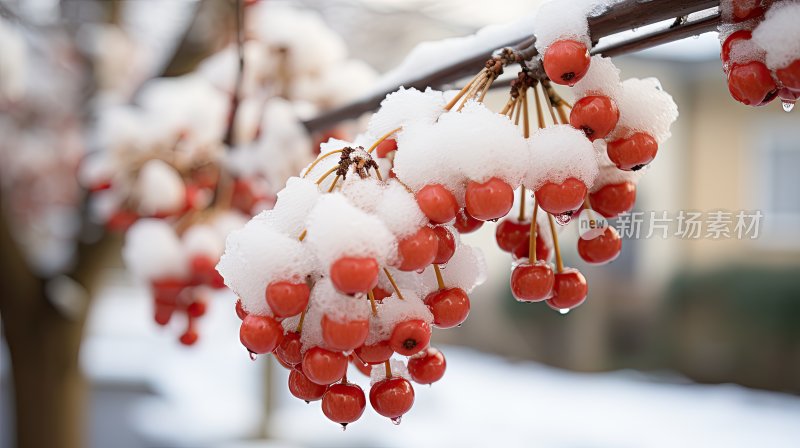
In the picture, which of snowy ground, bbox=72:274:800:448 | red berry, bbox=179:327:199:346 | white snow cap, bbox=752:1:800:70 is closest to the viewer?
white snow cap, bbox=752:1:800:70

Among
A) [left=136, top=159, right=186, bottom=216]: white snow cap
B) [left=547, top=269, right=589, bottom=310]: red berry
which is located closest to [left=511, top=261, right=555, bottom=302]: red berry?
[left=547, top=269, right=589, bottom=310]: red berry

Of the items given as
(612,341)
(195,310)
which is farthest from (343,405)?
(612,341)

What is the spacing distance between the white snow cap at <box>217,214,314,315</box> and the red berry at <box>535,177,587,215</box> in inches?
7.6

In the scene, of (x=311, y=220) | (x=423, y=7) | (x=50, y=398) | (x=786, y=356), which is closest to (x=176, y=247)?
(x=311, y=220)

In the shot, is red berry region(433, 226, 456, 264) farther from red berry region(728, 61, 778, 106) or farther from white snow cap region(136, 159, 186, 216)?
white snow cap region(136, 159, 186, 216)

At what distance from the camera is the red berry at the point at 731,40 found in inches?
21.0

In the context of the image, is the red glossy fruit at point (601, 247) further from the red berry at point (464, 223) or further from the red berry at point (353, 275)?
the red berry at point (353, 275)

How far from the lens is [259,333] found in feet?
1.79

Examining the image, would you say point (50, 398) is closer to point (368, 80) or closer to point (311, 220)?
Result: point (368, 80)

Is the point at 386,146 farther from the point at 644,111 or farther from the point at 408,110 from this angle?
the point at 644,111

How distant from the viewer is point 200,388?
5.82 meters

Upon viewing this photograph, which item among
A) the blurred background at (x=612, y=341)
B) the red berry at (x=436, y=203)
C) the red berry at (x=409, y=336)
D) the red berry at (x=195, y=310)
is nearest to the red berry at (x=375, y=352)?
the red berry at (x=409, y=336)

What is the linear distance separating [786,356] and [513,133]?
4.72 meters

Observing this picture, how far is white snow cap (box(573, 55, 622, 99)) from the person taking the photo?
0.60 metres
